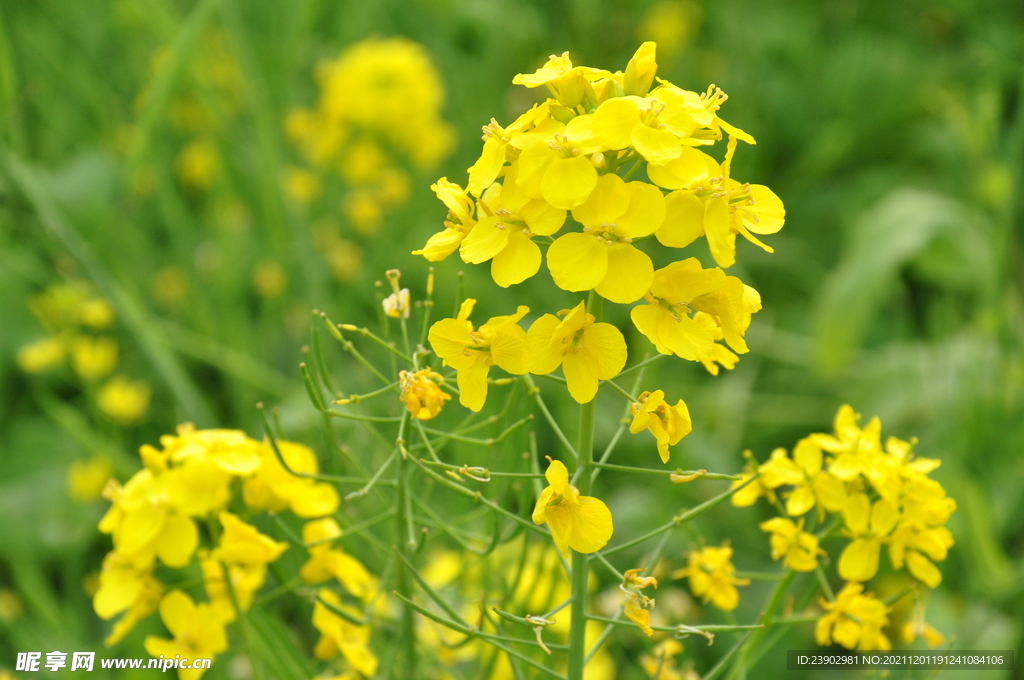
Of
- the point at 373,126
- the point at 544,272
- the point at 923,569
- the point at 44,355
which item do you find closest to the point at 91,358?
the point at 44,355

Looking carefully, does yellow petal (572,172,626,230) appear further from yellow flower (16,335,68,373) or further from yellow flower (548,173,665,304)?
yellow flower (16,335,68,373)

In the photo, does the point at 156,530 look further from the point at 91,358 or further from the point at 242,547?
the point at 91,358

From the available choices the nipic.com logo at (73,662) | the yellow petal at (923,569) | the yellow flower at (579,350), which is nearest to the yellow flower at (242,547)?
the nipic.com logo at (73,662)

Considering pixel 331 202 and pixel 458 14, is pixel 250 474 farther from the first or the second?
pixel 458 14

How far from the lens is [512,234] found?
0.64 meters

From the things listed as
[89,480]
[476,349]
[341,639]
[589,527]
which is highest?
[476,349]

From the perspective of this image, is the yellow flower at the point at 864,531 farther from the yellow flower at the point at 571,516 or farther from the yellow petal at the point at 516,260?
the yellow petal at the point at 516,260

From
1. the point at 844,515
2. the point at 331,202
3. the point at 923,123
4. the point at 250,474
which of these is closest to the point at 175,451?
the point at 250,474

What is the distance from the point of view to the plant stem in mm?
698

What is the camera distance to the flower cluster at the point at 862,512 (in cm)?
77

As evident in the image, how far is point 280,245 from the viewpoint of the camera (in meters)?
2.03

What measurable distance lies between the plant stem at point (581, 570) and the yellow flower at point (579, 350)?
0.07m

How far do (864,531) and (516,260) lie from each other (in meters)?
0.42

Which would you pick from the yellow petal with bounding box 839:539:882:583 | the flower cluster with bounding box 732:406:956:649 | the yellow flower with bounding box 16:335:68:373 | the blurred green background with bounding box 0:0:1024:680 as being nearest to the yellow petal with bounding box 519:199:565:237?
the flower cluster with bounding box 732:406:956:649
